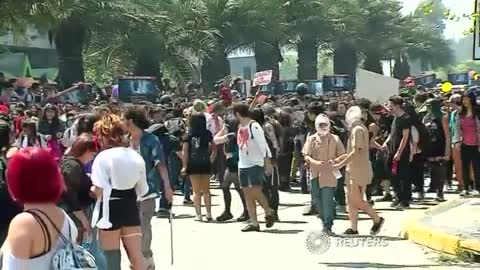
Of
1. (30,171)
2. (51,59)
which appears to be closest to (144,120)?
(30,171)

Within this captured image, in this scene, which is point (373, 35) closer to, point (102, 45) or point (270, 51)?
point (270, 51)

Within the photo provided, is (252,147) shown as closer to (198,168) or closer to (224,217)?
(198,168)

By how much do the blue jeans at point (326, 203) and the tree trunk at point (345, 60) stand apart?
147 ft

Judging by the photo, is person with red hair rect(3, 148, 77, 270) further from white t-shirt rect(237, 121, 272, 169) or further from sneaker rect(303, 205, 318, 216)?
sneaker rect(303, 205, 318, 216)

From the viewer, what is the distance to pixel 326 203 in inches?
449

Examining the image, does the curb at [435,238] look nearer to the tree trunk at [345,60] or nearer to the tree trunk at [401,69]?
the tree trunk at [345,60]

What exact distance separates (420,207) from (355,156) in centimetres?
401

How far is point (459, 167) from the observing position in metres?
16.7

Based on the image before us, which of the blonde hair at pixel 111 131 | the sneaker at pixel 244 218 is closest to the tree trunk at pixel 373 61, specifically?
the sneaker at pixel 244 218

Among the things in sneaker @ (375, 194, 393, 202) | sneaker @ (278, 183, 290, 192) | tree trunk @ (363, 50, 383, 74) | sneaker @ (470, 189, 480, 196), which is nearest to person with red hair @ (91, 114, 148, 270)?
sneaker @ (375, 194, 393, 202)

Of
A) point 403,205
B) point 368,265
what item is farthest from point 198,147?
point 368,265

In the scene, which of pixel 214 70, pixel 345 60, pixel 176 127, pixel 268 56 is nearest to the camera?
pixel 176 127

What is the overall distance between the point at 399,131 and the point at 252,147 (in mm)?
3188

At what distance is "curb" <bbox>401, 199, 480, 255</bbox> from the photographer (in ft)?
33.6
